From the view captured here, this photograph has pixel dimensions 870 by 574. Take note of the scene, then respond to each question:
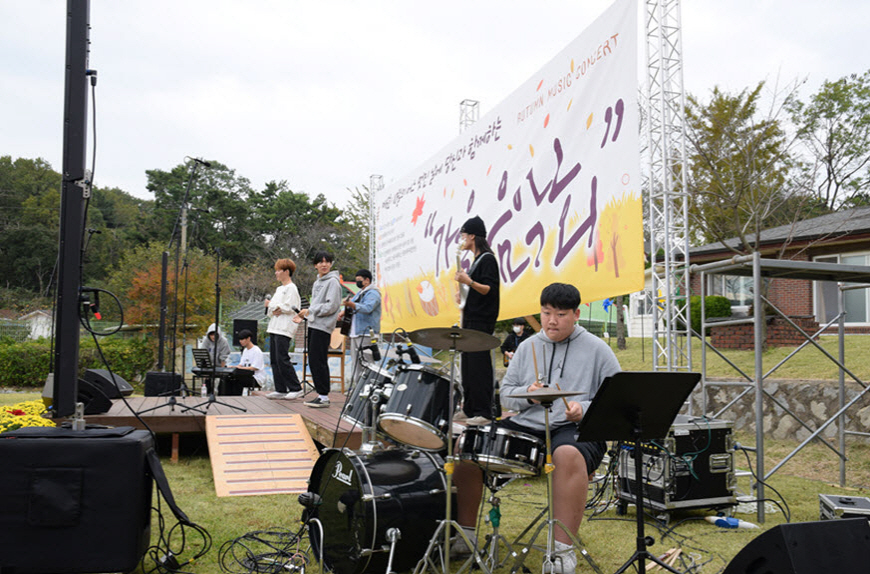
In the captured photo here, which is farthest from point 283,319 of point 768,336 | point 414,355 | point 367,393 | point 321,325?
point 768,336

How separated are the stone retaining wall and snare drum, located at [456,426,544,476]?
5.07 m

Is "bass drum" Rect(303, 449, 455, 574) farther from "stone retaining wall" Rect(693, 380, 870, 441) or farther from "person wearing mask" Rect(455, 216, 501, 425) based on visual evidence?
"stone retaining wall" Rect(693, 380, 870, 441)

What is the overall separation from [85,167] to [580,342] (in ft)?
9.55

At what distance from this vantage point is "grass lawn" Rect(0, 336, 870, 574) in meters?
3.84

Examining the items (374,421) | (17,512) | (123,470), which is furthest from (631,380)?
(17,512)

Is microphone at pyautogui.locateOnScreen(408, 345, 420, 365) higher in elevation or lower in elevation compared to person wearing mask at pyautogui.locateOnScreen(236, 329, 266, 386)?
higher

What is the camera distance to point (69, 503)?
2.90 m

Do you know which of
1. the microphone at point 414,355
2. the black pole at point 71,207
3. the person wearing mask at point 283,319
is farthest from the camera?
the person wearing mask at point 283,319

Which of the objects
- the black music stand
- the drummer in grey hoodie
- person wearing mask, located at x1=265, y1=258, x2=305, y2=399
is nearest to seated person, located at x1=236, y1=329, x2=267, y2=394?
person wearing mask, located at x1=265, y1=258, x2=305, y2=399

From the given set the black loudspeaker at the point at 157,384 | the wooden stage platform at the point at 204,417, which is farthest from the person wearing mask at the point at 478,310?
the black loudspeaker at the point at 157,384

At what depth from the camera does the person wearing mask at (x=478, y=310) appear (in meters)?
4.52

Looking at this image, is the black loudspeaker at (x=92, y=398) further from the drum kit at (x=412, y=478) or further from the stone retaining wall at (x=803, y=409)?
the stone retaining wall at (x=803, y=409)

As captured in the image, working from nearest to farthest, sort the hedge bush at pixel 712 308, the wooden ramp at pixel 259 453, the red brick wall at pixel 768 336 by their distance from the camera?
the wooden ramp at pixel 259 453 → the red brick wall at pixel 768 336 → the hedge bush at pixel 712 308

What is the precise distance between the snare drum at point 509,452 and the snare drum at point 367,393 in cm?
73
